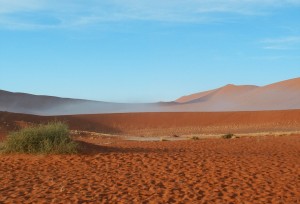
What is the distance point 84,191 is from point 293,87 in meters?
93.5

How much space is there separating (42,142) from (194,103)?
88910 mm

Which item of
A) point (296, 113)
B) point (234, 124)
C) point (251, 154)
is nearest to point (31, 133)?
point (251, 154)

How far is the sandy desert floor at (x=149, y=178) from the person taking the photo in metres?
9.30

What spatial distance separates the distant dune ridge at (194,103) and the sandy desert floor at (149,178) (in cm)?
7129

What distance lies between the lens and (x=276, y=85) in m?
105

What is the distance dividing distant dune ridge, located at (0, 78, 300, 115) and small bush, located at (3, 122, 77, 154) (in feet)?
233

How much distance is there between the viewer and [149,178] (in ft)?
37.1

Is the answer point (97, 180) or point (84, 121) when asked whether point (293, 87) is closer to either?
point (84, 121)

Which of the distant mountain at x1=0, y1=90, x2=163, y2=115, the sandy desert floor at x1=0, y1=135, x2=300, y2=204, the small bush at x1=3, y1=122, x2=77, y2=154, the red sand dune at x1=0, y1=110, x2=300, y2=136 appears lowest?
the sandy desert floor at x1=0, y1=135, x2=300, y2=204

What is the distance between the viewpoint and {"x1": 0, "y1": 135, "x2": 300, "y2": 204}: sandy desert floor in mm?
9305

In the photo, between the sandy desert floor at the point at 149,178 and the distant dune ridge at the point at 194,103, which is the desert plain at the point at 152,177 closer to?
the sandy desert floor at the point at 149,178

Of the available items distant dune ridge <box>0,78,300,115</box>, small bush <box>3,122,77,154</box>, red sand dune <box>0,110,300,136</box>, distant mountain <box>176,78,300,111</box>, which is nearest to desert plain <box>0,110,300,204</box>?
small bush <box>3,122,77,154</box>

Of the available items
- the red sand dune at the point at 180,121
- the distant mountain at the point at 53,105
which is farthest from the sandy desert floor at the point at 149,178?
the distant mountain at the point at 53,105

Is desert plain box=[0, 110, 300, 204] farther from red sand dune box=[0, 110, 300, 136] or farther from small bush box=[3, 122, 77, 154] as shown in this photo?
red sand dune box=[0, 110, 300, 136]
